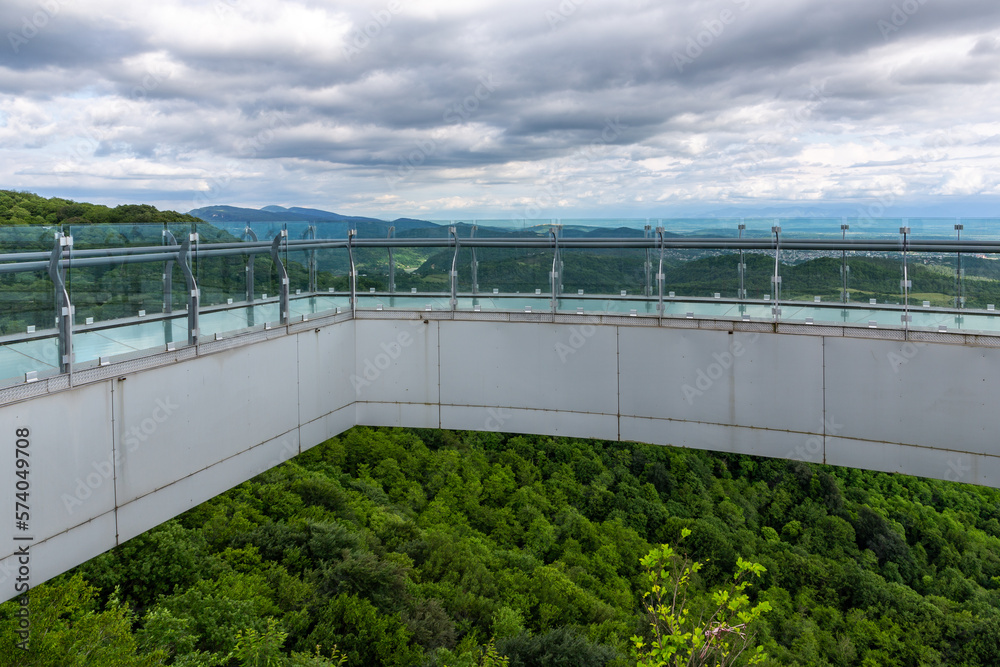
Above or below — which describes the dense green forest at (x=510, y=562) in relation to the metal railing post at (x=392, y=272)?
below

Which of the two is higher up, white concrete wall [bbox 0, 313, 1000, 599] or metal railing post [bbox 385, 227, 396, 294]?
metal railing post [bbox 385, 227, 396, 294]

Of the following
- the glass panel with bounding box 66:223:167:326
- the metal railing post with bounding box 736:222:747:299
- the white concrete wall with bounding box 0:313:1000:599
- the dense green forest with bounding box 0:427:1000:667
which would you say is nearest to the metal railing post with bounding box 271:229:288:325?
the white concrete wall with bounding box 0:313:1000:599

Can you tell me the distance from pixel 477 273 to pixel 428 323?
43.8 inches

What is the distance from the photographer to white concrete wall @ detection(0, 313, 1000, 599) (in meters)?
6.68

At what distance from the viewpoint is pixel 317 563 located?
22.4 m

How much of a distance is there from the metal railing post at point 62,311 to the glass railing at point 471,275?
0.04 ft

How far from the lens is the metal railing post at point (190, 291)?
8.14 m

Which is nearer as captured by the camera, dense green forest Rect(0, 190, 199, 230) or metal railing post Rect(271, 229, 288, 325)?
metal railing post Rect(271, 229, 288, 325)

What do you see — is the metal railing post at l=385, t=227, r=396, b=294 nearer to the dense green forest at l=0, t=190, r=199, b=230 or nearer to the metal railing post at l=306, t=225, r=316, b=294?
the metal railing post at l=306, t=225, r=316, b=294

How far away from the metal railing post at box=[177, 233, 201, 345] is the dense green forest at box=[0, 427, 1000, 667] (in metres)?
Answer: 8.61

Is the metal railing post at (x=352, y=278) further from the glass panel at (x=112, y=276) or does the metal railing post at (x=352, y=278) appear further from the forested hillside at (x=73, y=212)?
the forested hillside at (x=73, y=212)

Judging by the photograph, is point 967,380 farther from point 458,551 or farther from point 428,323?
point 458,551

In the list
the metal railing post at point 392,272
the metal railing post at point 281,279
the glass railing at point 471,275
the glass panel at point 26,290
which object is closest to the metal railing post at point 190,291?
the glass railing at point 471,275

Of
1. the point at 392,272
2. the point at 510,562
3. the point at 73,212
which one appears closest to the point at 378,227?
the point at 392,272
